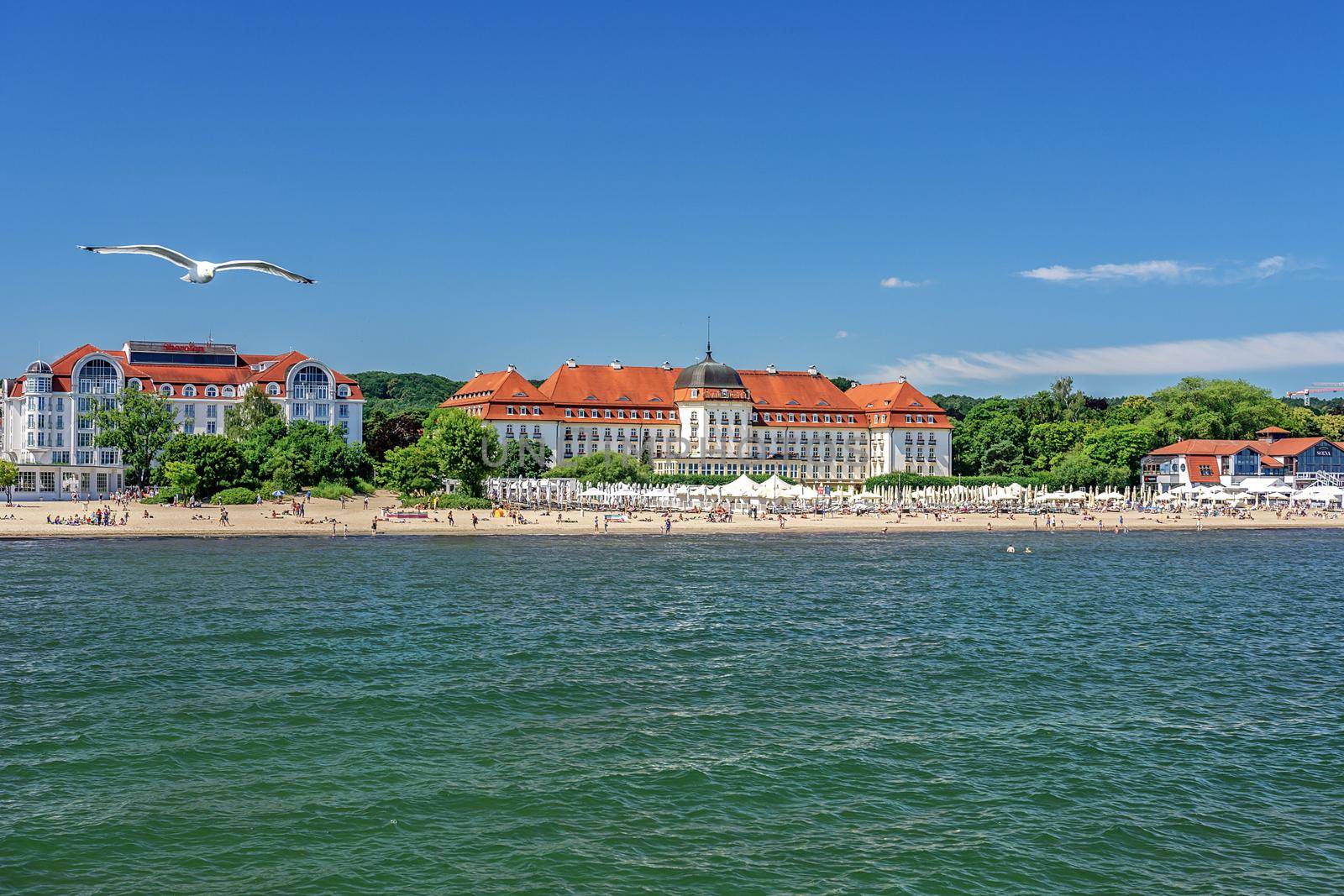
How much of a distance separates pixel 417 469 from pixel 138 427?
19.7m

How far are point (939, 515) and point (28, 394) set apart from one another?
247 feet

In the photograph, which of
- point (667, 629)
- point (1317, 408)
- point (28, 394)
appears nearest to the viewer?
point (667, 629)

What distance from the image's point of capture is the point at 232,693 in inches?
1002

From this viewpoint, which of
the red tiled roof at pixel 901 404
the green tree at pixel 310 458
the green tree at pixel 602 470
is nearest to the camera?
the green tree at pixel 310 458

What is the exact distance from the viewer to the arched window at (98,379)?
9788 cm

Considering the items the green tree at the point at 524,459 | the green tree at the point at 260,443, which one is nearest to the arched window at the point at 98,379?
the green tree at the point at 260,443

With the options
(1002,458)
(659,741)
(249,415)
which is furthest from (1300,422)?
(659,741)

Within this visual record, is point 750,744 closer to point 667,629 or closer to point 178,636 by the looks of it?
point 667,629

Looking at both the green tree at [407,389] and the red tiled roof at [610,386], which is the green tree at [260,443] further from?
the green tree at [407,389]

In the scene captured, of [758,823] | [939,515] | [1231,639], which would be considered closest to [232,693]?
[758,823]

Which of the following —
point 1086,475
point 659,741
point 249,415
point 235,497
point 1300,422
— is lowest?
point 659,741

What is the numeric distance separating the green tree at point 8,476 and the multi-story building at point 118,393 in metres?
2.27

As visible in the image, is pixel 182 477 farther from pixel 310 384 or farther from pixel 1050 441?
pixel 1050 441

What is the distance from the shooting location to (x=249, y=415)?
306 feet
